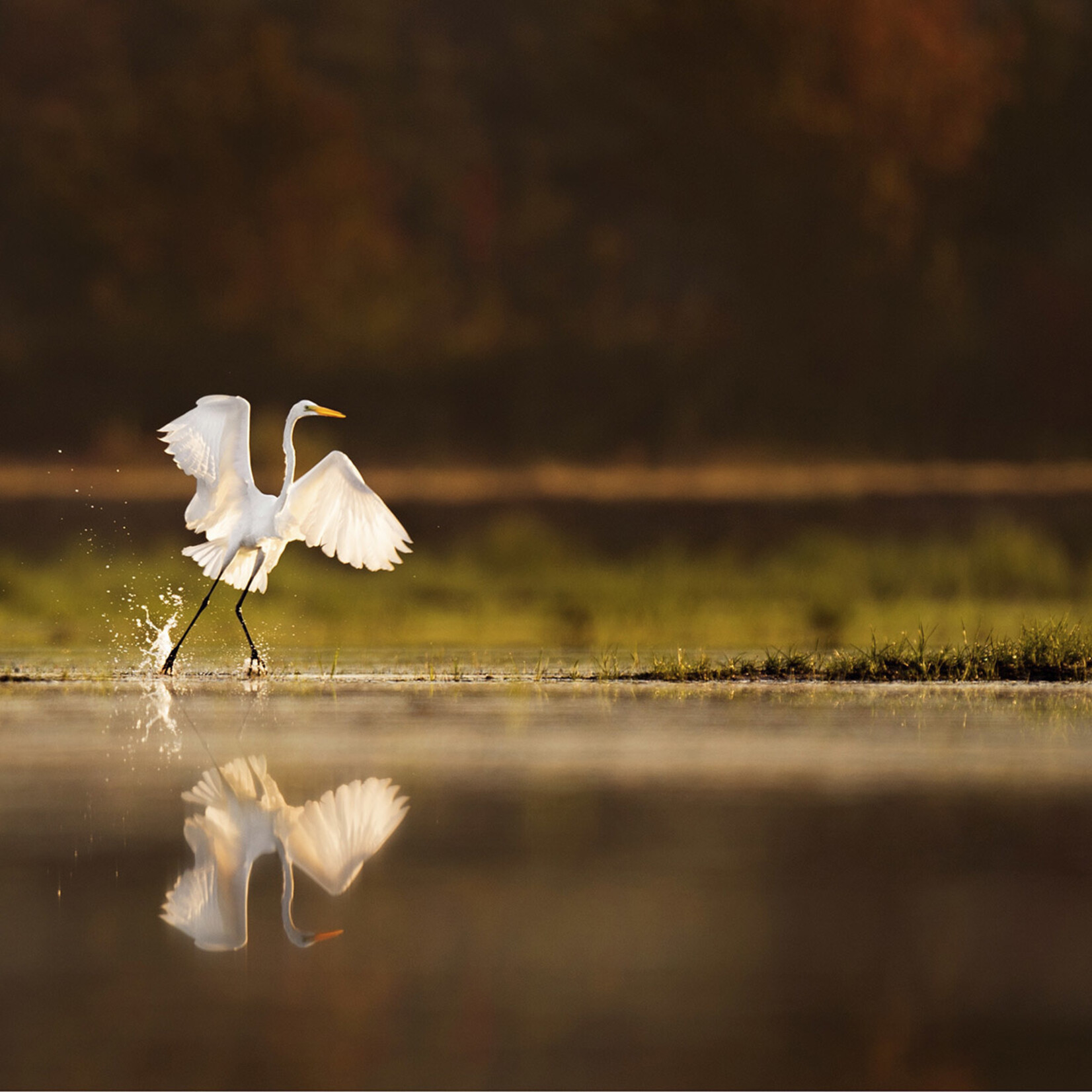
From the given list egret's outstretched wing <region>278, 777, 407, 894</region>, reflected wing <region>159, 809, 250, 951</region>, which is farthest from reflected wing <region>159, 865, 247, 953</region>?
egret's outstretched wing <region>278, 777, 407, 894</region>

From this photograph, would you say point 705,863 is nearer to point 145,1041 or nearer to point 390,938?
point 390,938

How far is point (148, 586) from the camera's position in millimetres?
15773

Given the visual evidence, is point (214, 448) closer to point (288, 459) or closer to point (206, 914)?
point (288, 459)

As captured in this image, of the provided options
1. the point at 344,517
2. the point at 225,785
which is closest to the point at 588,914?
the point at 225,785

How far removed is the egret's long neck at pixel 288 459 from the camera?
37.9 ft

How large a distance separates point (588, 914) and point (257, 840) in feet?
4.33

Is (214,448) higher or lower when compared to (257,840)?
higher

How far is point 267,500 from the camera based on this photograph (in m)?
11.7

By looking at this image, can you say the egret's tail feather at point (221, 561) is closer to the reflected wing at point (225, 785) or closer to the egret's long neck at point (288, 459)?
the egret's long neck at point (288, 459)

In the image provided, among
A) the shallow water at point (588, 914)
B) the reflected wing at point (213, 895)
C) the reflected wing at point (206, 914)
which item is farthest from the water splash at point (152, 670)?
the reflected wing at point (206, 914)

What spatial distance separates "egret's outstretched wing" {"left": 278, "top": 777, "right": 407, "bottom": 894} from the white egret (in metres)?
4.60

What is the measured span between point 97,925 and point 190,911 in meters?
0.24

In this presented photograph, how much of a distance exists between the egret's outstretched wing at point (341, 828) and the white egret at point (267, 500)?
4.60 m

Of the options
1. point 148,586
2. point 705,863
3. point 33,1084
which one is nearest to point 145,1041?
point 33,1084
